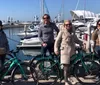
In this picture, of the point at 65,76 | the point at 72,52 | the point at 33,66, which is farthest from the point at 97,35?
the point at 33,66

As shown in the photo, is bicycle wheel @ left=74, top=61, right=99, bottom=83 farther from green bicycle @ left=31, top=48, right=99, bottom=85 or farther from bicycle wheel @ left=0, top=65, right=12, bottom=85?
bicycle wheel @ left=0, top=65, right=12, bottom=85

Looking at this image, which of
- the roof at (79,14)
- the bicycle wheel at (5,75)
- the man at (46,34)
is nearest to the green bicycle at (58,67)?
the man at (46,34)

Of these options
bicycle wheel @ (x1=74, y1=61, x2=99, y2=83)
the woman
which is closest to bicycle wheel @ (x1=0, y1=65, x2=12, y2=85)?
the woman

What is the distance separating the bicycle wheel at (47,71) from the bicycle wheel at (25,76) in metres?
0.23

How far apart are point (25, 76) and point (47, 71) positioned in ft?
1.97

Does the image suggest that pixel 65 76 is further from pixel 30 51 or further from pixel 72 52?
pixel 30 51

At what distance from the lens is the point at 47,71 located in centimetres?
633

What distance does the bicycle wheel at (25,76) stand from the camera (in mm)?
5978

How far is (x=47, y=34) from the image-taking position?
6652 millimetres

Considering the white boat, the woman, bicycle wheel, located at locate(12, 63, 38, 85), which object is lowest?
the white boat

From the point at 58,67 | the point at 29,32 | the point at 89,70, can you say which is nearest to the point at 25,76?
the point at 58,67

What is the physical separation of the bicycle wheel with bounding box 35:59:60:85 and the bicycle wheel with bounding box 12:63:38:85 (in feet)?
0.74

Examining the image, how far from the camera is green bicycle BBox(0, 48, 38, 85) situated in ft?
19.3

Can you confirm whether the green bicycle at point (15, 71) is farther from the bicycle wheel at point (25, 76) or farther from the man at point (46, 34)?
the man at point (46, 34)
